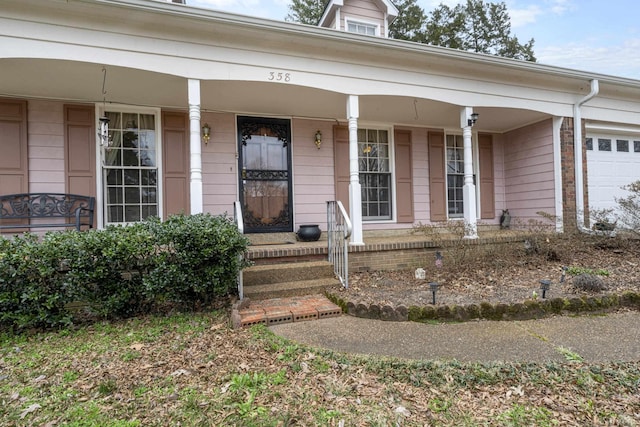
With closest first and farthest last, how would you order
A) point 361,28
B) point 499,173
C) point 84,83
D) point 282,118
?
point 84,83 → point 282,118 → point 361,28 → point 499,173

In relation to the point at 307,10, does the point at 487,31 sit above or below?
below

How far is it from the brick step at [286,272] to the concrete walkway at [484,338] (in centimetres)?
100

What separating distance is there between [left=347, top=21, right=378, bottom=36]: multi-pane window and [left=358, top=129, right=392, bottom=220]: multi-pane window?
237cm

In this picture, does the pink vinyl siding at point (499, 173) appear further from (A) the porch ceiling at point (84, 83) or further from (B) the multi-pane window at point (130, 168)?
(B) the multi-pane window at point (130, 168)

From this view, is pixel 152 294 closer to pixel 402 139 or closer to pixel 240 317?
pixel 240 317

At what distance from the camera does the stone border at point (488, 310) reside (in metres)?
3.26

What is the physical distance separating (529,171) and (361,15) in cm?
493

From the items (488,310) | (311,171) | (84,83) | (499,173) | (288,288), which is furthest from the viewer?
(499,173)

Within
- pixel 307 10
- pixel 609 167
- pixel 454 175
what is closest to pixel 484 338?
pixel 454 175

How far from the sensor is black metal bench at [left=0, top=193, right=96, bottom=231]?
4.75 meters

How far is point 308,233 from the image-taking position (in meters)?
5.67

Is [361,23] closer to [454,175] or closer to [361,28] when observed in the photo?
[361,28]

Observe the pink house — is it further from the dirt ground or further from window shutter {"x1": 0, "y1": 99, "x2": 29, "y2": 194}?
the dirt ground

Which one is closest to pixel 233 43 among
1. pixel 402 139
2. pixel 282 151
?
pixel 282 151
